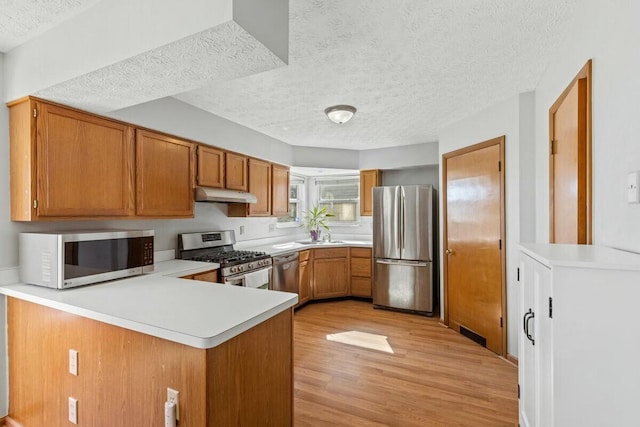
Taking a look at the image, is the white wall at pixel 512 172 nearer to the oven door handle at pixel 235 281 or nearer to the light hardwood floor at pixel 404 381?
the light hardwood floor at pixel 404 381

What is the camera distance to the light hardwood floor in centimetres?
205

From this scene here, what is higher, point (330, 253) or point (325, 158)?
point (325, 158)

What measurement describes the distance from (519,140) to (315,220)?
337 cm

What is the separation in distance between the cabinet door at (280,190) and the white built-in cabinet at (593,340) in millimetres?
3588

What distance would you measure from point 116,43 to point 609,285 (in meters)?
2.23

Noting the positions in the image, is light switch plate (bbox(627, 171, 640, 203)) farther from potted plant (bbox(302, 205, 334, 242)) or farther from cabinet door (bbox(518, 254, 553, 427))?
potted plant (bbox(302, 205, 334, 242))

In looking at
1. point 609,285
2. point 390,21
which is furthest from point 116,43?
point 609,285

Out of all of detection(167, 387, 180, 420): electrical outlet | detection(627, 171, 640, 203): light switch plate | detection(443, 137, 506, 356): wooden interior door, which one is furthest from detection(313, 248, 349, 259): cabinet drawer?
detection(627, 171, 640, 203): light switch plate

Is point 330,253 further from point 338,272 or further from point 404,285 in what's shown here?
point 404,285

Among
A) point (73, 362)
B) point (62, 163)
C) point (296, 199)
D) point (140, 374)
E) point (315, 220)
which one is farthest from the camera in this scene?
point (296, 199)

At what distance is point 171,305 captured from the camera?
59.1 inches

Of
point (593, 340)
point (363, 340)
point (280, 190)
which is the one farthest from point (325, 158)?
point (593, 340)

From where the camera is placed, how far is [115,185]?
7.55 feet

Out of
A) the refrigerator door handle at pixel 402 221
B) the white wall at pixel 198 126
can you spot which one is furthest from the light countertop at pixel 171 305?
the refrigerator door handle at pixel 402 221
